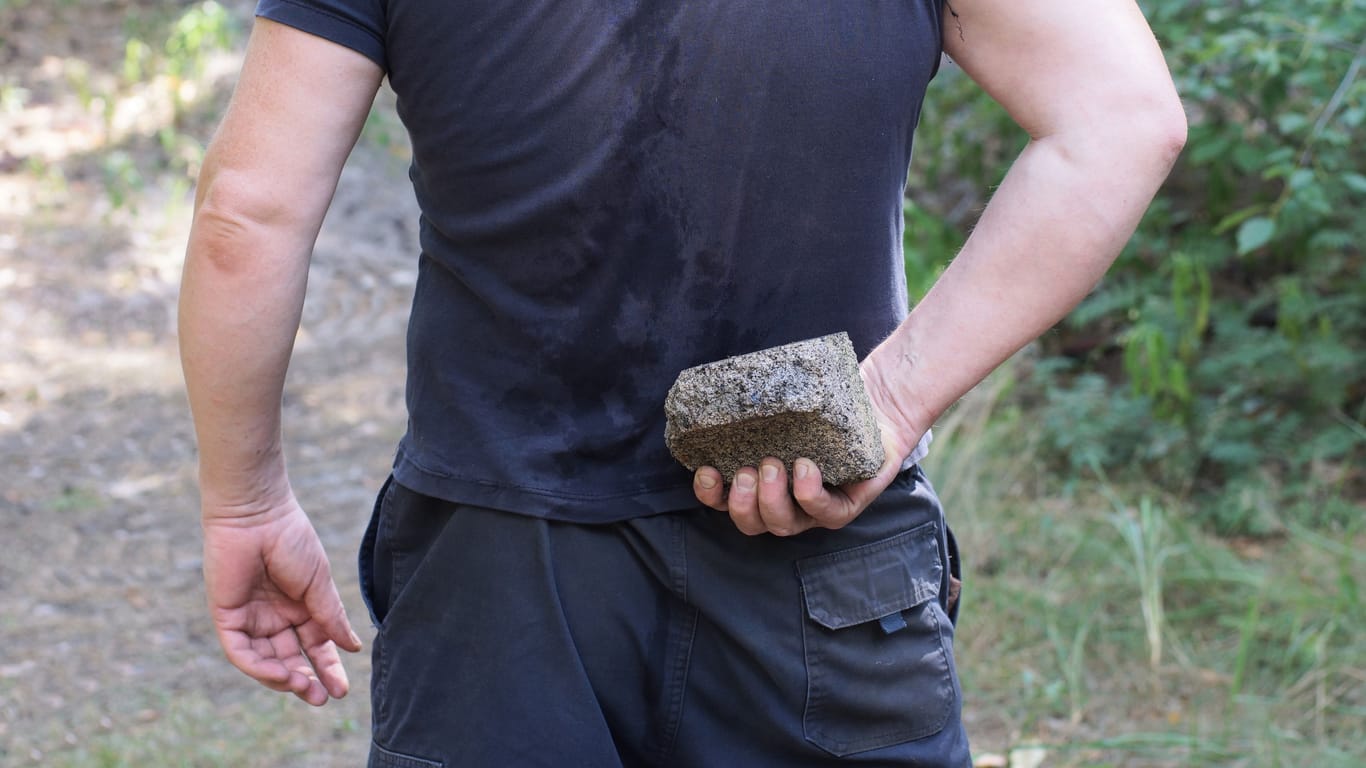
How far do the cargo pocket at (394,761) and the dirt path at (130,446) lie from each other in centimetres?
192

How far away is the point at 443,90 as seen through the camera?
1.49 meters

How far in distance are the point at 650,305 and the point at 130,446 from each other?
4304 millimetres

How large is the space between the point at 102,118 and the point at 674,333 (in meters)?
7.13

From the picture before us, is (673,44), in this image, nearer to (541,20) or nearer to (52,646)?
(541,20)

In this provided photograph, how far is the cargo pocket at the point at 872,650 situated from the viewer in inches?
62.9

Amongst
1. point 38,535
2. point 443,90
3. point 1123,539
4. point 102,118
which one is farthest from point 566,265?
point 102,118

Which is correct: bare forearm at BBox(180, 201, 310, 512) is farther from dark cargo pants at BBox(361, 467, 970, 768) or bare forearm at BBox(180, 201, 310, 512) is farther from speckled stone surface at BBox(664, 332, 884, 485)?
speckled stone surface at BBox(664, 332, 884, 485)

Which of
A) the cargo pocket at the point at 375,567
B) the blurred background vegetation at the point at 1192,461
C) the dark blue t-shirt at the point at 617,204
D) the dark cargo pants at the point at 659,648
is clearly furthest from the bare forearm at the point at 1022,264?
the blurred background vegetation at the point at 1192,461

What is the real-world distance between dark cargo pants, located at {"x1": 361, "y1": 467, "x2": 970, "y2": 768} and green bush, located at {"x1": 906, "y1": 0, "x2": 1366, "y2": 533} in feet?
8.95

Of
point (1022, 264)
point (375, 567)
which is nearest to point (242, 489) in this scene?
point (375, 567)

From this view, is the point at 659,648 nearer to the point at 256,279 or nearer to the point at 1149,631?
the point at 256,279

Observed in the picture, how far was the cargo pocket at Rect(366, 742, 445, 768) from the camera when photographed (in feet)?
5.24

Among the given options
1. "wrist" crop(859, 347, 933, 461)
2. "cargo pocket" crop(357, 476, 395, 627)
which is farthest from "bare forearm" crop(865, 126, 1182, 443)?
"cargo pocket" crop(357, 476, 395, 627)

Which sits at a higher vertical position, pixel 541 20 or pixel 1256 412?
pixel 541 20
